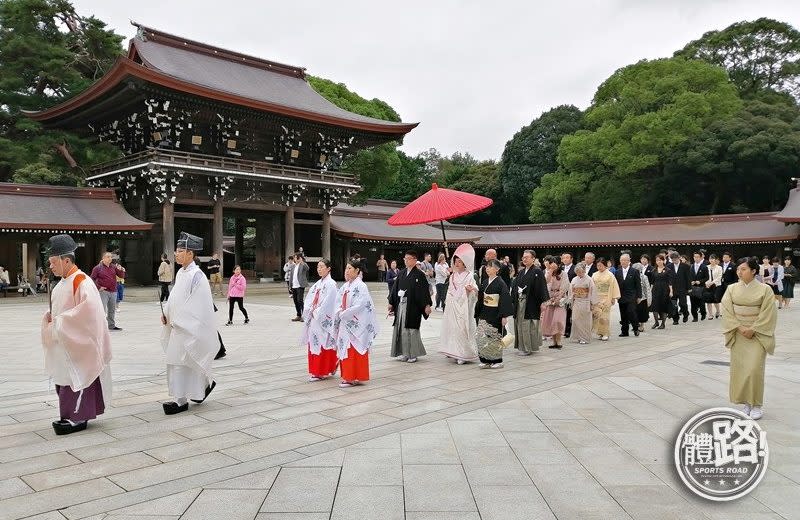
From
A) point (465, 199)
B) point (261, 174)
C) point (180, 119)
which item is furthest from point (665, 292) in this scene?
point (180, 119)

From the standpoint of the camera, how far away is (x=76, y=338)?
14.9 feet

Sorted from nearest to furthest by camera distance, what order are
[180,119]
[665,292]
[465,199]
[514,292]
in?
[465,199], [514,292], [665,292], [180,119]

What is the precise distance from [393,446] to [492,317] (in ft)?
11.1

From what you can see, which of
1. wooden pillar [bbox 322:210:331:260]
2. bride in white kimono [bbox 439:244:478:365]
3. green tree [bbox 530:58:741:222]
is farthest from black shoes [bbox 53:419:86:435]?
green tree [bbox 530:58:741:222]

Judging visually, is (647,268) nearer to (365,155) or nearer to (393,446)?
(393,446)

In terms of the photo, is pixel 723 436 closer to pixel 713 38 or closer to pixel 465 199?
pixel 465 199

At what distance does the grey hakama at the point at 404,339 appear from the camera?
7824mm

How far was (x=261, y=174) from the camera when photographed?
72.7 ft

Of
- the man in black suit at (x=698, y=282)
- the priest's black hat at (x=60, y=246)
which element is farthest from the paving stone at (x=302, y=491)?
the man in black suit at (x=698, y=282)

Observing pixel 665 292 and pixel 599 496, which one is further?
pixel 665 292

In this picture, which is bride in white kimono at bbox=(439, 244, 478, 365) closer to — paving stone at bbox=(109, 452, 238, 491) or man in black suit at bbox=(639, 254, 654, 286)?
paving stone at bbox=(109, 452, 238, 491)

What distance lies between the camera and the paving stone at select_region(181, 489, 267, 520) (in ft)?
10.0

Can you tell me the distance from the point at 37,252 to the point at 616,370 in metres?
19.9

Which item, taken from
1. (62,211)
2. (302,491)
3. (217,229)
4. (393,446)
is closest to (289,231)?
(217,229)
